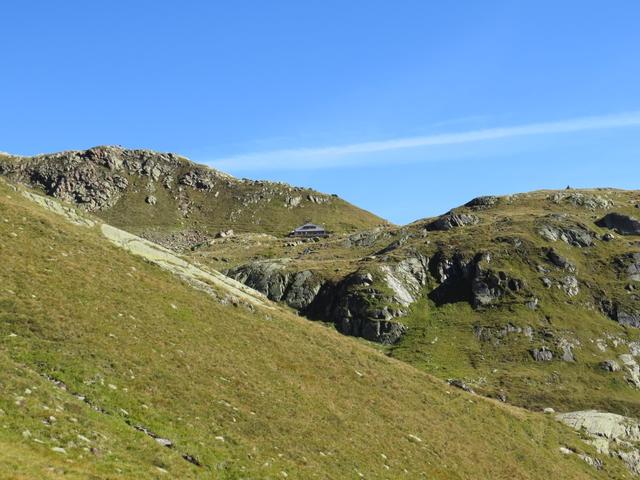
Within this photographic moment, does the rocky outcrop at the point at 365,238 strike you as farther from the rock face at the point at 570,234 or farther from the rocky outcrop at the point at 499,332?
the rocky outcrop at the point at 499,332

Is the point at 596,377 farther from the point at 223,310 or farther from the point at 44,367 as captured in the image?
the point at 44,367

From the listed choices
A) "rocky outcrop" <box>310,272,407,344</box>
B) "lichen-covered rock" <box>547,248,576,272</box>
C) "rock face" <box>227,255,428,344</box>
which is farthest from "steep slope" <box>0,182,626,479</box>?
"lichen-covered rock" <box>547,248,576,272</box>

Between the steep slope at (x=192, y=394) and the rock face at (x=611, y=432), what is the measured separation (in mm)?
2451

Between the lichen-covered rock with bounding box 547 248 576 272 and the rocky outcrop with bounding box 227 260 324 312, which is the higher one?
the lichen-covered rock with bounding box 547 248 576 272

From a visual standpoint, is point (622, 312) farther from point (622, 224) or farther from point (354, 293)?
point (354, 293)

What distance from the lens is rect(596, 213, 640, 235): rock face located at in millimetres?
145000

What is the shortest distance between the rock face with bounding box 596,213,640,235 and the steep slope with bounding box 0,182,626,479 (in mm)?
93842

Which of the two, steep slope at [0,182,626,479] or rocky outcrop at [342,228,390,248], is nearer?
steep slope at [0,182,626,479]

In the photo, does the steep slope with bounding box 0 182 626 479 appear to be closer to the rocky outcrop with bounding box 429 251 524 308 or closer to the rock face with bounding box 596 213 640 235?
the rocky outcrop with bounding box 429 251 524 308

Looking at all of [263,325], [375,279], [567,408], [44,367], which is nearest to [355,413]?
[263,325]

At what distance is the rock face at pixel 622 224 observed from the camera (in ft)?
476

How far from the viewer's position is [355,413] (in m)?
47.2

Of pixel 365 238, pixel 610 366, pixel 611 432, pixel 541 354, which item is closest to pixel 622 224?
pixel 610 366

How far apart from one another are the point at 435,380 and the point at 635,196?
145032mm
